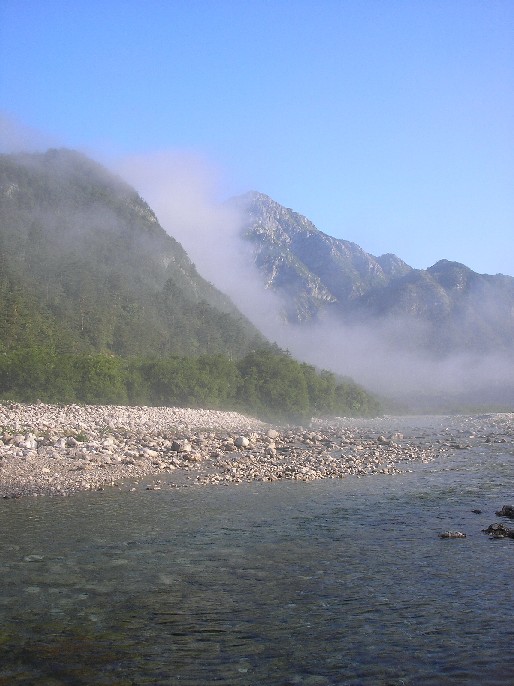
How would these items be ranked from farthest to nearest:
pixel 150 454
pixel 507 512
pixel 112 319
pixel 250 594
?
pixel 112 319 → pixel 150 454 → pixel 507 512 → pixel 250 594

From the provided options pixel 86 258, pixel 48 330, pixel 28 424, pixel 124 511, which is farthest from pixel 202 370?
pixel 86 258

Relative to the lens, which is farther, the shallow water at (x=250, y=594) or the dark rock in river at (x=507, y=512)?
the dark rock in river at (x=507, y=512)

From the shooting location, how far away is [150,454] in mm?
23750

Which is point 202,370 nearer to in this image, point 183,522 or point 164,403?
point 164,403

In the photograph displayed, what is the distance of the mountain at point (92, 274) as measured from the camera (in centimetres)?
8775

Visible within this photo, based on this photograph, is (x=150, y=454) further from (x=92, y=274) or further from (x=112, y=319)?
(x=92, y=274)

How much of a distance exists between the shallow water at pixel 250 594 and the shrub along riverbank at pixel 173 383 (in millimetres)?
34269

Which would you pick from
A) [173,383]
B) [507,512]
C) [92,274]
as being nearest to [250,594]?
[507,512]

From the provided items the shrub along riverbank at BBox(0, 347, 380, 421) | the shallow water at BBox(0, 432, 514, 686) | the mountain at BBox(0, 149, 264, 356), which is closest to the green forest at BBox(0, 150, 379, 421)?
the shrub along riverbank at BBox(0, 347, 380, 421)

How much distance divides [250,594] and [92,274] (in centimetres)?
11426

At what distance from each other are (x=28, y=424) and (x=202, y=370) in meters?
37.5

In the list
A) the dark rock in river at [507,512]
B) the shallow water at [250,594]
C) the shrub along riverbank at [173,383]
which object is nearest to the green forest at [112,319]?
the shrub along riverbank at [173,383]

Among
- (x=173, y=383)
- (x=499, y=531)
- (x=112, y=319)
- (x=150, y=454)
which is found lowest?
(x=150, y=454)

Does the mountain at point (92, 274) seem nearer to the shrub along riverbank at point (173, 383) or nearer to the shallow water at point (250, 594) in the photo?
the shrub along riverbank at point (173, 383)
